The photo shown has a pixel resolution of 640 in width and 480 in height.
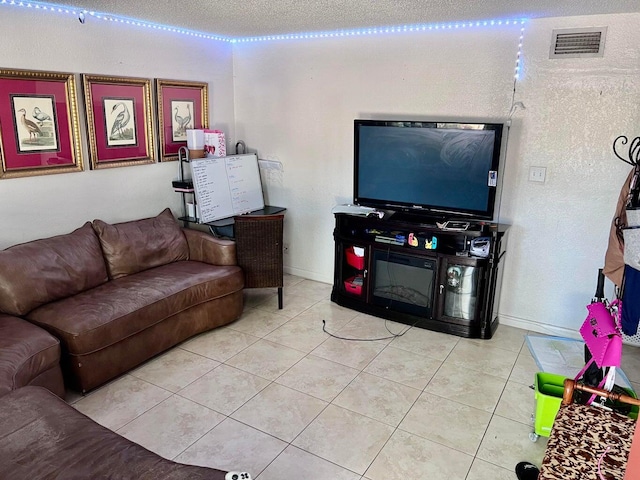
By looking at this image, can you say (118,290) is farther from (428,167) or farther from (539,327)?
(539,327)

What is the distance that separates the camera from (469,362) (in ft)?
10.5

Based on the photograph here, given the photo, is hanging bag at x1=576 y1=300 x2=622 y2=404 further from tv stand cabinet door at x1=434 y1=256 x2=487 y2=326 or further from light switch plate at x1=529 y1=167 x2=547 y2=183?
light switch plate at x1=529 y1=167 x2=547 y2=183

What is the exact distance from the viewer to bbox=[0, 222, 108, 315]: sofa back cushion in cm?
273

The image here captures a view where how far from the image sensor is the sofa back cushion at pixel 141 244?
3332mm

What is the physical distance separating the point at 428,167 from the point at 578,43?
1266 millimetres

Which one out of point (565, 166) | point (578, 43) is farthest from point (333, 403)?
point (578, 43)

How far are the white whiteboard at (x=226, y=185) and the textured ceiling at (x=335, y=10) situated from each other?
45.0 inches

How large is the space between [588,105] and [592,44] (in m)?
0.39

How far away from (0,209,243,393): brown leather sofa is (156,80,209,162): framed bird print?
2.28 ft

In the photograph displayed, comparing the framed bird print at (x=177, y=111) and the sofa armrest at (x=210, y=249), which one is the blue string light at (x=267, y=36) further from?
the sofa armrest at (x=210, y=249)

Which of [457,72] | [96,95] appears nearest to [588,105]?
[457,72]

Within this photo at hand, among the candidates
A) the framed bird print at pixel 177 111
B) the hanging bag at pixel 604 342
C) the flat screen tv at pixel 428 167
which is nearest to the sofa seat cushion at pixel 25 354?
the framed bird print at pixel 177 111

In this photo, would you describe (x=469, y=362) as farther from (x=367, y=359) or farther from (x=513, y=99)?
(x=513, y=99)

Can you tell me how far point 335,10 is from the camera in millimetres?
3145
